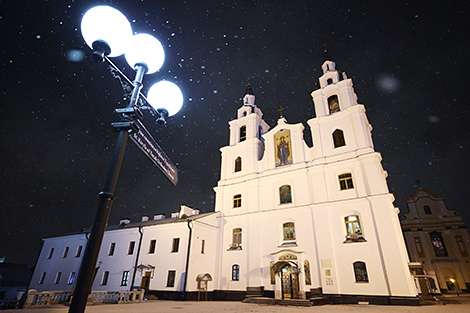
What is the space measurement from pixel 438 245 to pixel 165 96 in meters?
41.5

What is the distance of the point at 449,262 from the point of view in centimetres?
2984

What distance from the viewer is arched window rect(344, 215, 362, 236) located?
17.9 metres

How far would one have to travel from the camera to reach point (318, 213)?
19594mm

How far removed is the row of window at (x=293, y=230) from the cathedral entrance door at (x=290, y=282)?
2.40 m

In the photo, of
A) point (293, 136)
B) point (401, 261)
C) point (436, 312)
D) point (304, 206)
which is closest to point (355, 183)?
point (304, 206)

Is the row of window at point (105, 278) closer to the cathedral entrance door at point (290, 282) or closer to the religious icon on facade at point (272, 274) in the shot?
the religious icon on facade at point (272, 274)

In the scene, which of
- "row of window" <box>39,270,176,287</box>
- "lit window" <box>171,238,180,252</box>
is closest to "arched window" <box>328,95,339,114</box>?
"lit window" <box>171,238,180,252</box>

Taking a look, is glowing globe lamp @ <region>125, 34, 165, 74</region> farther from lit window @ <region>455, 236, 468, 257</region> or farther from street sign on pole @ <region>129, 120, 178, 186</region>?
lit window @ <region>455, 236, 468, 257</region>

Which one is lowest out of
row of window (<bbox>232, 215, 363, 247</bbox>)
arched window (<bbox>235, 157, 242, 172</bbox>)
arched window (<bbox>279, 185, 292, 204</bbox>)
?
row of window (<bbox>232, 215, 363, 247</bbox>)

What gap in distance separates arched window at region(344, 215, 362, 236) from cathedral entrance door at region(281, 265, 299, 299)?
519 centimetres

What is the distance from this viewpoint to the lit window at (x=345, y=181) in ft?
63.8

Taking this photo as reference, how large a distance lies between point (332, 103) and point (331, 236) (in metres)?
13.2

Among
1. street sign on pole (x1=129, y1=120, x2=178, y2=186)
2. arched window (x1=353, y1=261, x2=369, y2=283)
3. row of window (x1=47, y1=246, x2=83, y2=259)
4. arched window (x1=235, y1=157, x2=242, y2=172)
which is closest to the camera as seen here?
street sign on pole (x1=129, y1=120, x2=178, y2=186)

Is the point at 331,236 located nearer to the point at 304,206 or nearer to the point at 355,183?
the point at 304,206
